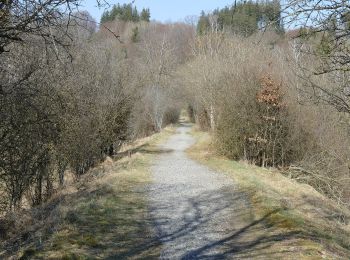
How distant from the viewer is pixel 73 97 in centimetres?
1834

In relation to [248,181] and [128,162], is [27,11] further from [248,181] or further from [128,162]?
[128,162]

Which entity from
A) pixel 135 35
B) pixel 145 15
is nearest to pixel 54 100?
pixel 135 35

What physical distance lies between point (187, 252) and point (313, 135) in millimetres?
14565

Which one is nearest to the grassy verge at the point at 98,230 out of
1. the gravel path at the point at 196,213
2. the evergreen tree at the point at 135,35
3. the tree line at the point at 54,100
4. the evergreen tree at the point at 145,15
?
the gravel path at the point at 196,213

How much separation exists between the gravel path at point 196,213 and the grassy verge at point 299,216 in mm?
519

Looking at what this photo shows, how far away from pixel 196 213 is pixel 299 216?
2.36 metres

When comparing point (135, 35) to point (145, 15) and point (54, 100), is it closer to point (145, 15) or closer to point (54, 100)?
point (145, 15)

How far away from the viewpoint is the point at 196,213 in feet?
35.8

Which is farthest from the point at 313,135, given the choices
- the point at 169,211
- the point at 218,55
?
the point at 218,55

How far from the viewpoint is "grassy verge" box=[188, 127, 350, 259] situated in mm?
8102

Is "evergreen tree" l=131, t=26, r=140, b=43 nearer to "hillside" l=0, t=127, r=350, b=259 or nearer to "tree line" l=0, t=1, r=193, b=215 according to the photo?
"tree line" l=0, t=1, r=193, b=215

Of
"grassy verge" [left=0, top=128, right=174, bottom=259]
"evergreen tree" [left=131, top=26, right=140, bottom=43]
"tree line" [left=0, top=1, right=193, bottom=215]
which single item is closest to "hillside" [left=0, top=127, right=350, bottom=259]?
"grassy verge" [left=0, top=128, right=174, bottom=259]

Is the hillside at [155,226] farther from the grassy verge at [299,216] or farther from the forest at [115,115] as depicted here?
the forest at [115,115]

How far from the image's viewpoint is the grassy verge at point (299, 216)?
8.10 m
